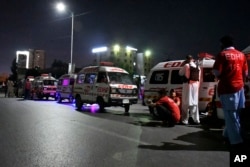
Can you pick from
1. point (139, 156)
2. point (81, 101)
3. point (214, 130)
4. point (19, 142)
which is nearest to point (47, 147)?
point (19, 142)

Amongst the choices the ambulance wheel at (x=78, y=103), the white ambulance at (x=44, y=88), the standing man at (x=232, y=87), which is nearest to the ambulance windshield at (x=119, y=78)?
the ambulance wheel at (x=78, y=103)

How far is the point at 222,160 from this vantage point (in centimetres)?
620

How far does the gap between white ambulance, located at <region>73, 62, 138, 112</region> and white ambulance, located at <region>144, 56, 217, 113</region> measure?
136cm

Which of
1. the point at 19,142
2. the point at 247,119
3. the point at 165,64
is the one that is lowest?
the point at 19,142

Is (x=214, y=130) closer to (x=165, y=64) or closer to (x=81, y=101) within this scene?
(x=165, y=64)

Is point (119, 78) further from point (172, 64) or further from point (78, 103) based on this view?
point (172, 64)

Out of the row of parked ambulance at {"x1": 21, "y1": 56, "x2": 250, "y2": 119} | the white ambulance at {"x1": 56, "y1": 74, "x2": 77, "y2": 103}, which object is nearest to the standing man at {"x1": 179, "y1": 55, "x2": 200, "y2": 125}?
the row of parked ambulance at {"x1": 21, "y1": 56, "x2": 250, "y2": 119}

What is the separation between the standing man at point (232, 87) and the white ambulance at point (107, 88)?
32.3ft

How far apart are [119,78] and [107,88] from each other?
1034 mm

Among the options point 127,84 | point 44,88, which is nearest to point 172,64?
point 127,84

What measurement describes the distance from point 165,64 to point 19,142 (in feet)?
27.4

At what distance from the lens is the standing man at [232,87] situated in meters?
6.26

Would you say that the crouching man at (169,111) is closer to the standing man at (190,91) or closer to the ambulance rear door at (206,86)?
the standing man at (190,91)

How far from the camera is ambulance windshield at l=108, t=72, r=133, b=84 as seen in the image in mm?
16688
